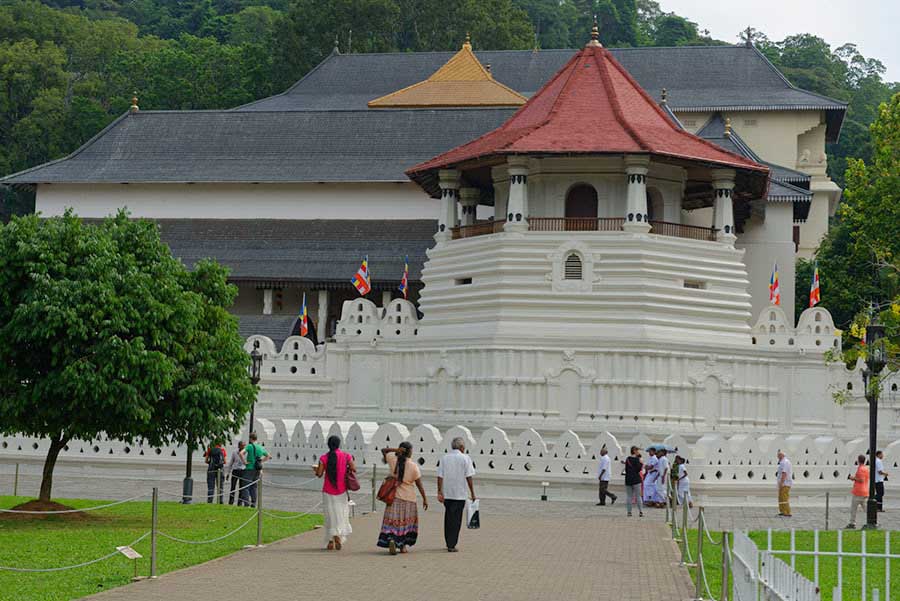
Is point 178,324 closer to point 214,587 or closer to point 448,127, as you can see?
point 214,587

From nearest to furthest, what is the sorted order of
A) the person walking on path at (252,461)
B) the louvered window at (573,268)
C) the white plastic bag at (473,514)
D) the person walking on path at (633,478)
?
the white plastic bag at (473,514)
the person walking on path at (252,461)
the person walking on path at (633,478)
the louvered window at (573,268)

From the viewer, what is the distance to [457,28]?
8300 cm

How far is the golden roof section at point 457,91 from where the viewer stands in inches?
2505

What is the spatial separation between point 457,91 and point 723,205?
2490cm

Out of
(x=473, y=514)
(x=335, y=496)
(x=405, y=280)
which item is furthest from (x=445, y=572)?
(x=405, y=280)

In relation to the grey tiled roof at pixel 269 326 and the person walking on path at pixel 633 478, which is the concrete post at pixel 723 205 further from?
the person walking on path at pixel 633 478

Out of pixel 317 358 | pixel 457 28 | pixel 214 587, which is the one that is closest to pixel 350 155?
pixel 317 358

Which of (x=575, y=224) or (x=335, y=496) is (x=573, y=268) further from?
(x=335, y=496)

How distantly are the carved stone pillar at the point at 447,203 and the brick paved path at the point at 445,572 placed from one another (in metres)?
20.3

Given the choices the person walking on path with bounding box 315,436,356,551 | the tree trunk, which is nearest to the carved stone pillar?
the tree trunk

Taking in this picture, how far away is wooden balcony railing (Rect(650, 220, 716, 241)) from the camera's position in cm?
4034

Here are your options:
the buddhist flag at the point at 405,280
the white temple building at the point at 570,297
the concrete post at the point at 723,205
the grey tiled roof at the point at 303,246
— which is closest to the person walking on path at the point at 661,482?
the white temple building at the point at 570,297

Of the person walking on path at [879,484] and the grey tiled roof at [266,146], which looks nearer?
the person walking on path at [879,484]

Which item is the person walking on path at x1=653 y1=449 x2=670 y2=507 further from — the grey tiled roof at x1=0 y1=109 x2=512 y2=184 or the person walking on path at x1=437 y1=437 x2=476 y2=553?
the grey tiled roof at x1=0 y1=109 x2=512 y2=184
